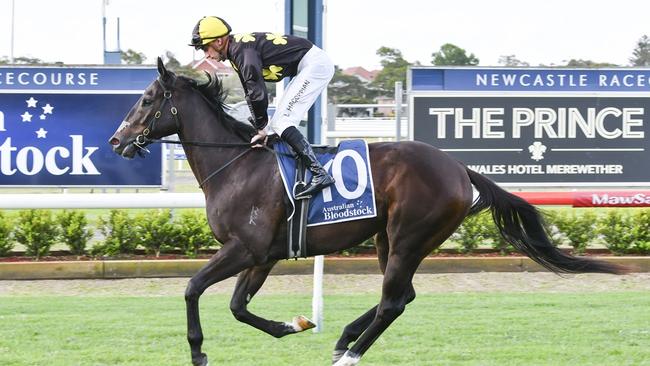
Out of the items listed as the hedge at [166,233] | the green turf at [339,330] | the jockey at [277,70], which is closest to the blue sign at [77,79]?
the hedge at [166,233]

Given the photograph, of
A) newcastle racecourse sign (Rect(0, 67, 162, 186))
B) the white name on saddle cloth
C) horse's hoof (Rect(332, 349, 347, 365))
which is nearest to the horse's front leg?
the white name on saddle cloth

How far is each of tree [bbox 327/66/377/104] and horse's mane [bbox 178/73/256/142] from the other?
24217mm

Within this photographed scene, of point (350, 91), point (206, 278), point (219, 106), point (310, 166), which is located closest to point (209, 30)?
point (219, 106)

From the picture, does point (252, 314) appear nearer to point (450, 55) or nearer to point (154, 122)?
point (154, 122)

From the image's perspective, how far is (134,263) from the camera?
9531mm

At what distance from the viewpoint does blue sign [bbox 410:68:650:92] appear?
10.6m

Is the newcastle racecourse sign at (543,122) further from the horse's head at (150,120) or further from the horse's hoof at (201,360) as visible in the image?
the horse's hoof at (201,360)

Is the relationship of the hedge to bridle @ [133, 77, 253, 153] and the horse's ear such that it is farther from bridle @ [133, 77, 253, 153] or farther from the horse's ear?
the horse's ear

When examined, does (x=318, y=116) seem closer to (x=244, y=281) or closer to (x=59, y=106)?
(x=244, y=281)

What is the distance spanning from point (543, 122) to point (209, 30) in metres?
5.87

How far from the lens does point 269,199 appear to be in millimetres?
5738

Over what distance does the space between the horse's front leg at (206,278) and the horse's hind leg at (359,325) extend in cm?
75

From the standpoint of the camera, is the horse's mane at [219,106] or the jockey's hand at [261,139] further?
the horse's mane at [219,106]

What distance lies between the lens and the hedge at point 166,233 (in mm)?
9930
